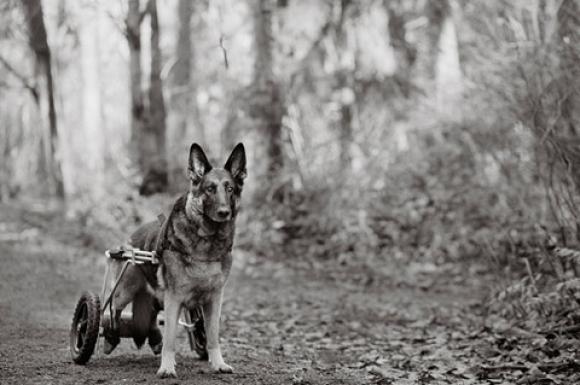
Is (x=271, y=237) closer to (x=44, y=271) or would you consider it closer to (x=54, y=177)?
(x=44, y=271)

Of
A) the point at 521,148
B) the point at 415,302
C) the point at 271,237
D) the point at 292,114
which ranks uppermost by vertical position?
the point at 292,114

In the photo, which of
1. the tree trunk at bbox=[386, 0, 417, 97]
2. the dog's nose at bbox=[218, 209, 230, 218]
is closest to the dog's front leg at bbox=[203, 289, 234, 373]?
the dog's nose at bbox=[218, 209, 230, 218]

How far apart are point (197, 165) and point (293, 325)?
4352 millimetres

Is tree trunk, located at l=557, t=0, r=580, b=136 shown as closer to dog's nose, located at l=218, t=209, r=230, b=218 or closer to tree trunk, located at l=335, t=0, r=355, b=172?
dog's nose, located at l=218, t=209, r=230, b=218

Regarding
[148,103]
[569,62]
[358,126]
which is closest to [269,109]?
[358,126]

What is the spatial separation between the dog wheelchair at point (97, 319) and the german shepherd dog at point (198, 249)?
0.29ft

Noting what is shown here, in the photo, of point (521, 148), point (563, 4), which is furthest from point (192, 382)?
point (521, 148)

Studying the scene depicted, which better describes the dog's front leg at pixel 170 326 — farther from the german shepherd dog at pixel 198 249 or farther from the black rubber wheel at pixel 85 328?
the black rubber wheel at pixel 85 328

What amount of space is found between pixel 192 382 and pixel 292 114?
1161 centimetres

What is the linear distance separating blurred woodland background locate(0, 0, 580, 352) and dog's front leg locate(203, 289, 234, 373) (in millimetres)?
4873

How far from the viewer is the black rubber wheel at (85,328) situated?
6422mm

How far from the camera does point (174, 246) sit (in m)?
6.46

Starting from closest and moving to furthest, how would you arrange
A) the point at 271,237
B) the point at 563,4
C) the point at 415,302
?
the point at 563,4, the point at 415,302, the point at 271,237

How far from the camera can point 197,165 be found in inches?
258
